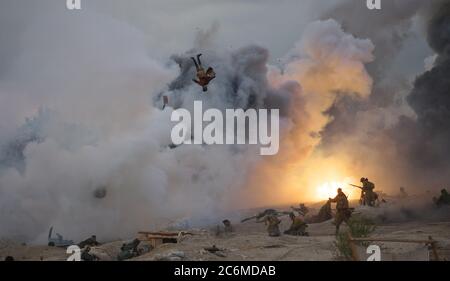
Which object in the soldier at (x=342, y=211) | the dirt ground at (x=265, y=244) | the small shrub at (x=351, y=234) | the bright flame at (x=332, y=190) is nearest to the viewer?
the small shrub at (x=351, y=234)

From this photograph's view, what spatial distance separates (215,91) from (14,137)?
7.23m

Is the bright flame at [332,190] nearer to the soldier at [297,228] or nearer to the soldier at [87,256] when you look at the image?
the soldier at [297,228]

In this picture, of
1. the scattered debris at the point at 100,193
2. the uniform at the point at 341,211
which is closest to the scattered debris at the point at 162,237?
the scattered debris at the point at 100,193

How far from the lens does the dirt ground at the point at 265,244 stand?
12922 mm

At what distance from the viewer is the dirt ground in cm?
1292

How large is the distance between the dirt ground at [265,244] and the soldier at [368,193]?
0.84 feet

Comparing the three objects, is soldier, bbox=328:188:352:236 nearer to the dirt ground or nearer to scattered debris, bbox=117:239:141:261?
the dirt ground

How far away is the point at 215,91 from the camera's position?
2012 cm

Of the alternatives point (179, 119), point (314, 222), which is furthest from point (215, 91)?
point (314, 222)

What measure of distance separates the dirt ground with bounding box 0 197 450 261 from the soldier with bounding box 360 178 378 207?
26 cm

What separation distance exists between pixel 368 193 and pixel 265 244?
497 centimetres

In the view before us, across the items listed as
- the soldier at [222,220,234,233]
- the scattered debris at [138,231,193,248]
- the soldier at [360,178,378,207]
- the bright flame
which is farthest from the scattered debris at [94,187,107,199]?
the soldier at [360,178,378,207]

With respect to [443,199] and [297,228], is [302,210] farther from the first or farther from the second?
[443,199]

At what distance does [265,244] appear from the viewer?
46.8 ft
